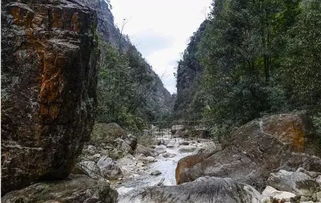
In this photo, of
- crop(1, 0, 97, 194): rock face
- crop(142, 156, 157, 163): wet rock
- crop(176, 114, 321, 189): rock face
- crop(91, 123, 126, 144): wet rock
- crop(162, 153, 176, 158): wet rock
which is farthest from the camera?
crop(162, 153, 176, 158): wet rock

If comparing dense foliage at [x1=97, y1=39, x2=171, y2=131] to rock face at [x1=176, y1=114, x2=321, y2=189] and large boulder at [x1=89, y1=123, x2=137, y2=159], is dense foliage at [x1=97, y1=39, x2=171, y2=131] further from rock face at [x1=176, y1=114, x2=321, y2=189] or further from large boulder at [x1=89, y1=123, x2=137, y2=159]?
rock face at [x1=176, y1=114, x2=321, y2=189]

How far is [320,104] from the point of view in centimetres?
1274

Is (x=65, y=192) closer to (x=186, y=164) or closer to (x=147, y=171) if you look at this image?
(x=186, y=164)

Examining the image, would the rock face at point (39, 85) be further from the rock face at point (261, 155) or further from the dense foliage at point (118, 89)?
the dense foliage at point (118, 89)

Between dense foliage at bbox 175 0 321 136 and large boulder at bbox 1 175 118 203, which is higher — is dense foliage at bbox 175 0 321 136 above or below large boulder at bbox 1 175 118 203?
above

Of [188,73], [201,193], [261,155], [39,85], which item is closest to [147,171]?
[261,155]

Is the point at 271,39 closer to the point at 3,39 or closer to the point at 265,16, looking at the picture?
the point at 265,16

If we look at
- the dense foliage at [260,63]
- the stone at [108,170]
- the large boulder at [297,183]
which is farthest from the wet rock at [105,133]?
the large boulder at [297,183]

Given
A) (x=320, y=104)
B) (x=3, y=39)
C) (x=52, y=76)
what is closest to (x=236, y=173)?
(x=320, y=104)

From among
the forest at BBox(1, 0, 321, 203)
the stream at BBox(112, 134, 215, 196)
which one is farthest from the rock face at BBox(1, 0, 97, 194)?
the stream at BBox(112, 134, 215, 196)

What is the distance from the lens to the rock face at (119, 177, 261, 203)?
8.15m

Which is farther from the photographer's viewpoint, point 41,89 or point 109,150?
point 109,150

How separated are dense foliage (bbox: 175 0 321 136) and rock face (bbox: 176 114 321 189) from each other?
1850 mm

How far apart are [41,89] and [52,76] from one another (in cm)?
26
